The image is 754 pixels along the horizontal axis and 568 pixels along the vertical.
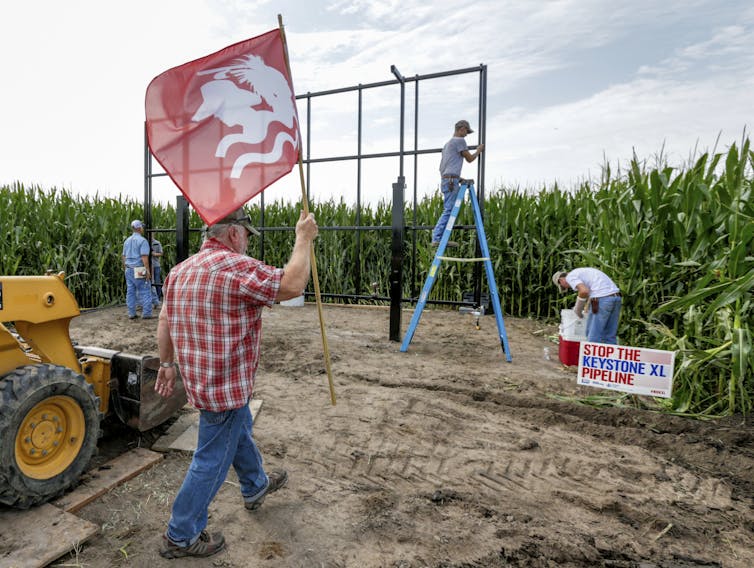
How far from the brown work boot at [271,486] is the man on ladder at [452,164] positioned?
13.8ft

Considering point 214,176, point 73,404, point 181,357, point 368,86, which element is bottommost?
point 73,404

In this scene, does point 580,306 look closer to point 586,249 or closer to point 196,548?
point 586,249

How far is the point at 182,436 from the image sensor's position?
132 inches

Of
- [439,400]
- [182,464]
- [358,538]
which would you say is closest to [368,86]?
[439,400]

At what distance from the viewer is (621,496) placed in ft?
9.09

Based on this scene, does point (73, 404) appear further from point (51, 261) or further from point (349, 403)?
point (51, 261)

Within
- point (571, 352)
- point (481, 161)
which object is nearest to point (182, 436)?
point (571, 352)

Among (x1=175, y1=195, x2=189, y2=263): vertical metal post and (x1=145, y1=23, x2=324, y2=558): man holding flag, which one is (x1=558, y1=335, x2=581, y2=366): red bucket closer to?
(x1=145, y1=23, x2=324, y2=558): man holding flag

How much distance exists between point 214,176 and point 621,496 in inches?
118

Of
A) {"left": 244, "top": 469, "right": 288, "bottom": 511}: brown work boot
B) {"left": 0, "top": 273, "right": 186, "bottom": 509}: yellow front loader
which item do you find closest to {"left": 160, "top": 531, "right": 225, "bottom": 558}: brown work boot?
{"left": 244, "top": 469, "right": 288, "bottom": 511}: brown work boot

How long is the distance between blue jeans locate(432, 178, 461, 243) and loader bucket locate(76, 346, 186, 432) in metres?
4.19

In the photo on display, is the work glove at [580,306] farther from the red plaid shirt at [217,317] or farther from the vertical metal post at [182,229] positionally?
the vertical metal post at [182,229]

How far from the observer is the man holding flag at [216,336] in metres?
1.99

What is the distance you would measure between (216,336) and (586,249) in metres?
6.19
